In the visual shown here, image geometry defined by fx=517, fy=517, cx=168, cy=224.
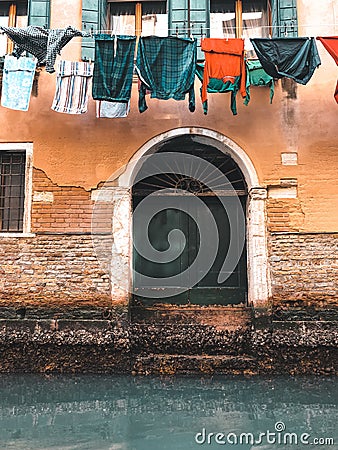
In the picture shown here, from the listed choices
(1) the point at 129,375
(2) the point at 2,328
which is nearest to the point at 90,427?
(1) the point at 129,375

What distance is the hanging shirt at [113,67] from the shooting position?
747 cm

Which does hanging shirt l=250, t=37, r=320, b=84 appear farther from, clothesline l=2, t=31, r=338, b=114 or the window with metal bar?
the window with metal bar

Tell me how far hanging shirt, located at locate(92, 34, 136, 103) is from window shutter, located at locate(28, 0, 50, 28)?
137cm

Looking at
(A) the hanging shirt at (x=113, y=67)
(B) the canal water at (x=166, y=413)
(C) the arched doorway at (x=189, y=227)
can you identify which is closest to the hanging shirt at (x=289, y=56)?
(A) the hanging shirt at (x=113, y=67)

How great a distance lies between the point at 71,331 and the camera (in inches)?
298

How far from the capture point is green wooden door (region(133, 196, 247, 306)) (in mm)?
8844

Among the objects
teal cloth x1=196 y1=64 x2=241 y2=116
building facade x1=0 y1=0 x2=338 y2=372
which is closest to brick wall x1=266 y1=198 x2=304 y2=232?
building facade x1=0 y1=0 x2=338 y2=372

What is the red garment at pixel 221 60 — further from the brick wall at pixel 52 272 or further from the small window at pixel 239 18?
the brick wall at pixel 52 272

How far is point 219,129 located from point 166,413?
461cm

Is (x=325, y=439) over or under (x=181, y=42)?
under

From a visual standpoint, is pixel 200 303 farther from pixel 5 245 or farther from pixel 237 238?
pixel 5 245

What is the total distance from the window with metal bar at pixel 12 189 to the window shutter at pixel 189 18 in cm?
322

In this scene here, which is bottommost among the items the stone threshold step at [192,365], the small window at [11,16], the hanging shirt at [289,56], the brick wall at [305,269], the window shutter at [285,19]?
the stone threshold step at [192,365]

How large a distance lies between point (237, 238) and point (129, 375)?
10.4 feet
